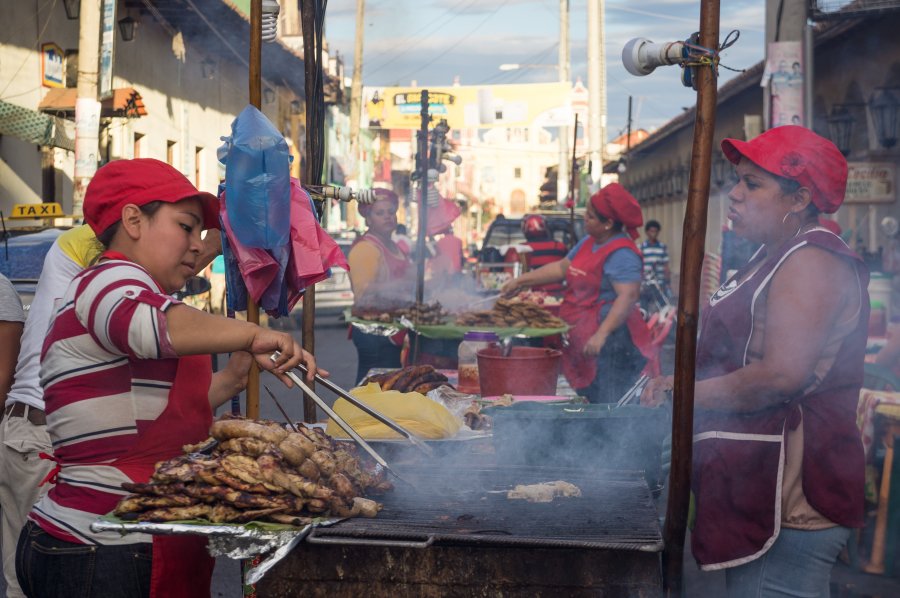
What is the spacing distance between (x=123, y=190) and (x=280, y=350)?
0.59 metres

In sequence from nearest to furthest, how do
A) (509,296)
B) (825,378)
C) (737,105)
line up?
(825,378) < (509,296) < (737,105)

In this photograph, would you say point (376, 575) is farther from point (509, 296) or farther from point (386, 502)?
point (509, 296)

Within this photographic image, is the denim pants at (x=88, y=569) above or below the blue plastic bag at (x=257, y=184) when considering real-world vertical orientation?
below

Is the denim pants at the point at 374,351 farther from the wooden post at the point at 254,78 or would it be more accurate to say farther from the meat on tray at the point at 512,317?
the wooden post at the point at 254,78

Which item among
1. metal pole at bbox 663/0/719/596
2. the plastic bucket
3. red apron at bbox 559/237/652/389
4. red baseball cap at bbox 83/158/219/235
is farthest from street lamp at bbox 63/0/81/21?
metal pole at bbox 663/0/719/596

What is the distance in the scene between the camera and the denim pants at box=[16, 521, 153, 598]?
2400 mm

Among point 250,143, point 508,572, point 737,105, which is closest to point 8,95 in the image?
point 250,143

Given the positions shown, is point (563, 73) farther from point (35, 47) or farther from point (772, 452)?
point (772, 452)

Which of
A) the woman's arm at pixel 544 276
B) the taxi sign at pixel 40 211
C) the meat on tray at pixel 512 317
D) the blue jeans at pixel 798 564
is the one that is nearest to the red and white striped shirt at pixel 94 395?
the blue jeans at pixel 798 564

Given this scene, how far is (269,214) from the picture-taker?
2900 millimetres

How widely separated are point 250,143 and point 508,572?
4.90 feet

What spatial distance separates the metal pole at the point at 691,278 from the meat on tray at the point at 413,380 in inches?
84.4

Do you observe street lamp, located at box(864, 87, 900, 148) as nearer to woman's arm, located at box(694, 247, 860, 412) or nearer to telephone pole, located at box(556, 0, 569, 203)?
woman's arm, located at box(694, 247, 860, 412)

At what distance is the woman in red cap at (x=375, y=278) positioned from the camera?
24.3 ft
